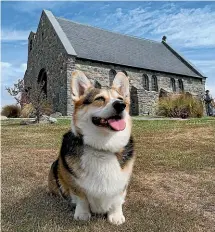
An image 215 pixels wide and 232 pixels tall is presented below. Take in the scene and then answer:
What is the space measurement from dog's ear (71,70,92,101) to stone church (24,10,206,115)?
19.4m

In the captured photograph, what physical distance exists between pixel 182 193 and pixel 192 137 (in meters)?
6.22

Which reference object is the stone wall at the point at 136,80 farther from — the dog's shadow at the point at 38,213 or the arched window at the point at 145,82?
the dog's shadow at the point at 38,213

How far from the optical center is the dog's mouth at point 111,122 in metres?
2.96

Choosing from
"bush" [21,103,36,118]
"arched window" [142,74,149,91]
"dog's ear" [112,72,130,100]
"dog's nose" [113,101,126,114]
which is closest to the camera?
"dog's nose" [113,101,126,114]

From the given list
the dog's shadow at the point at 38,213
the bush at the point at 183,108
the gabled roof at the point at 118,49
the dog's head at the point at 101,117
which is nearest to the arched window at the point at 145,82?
the gabled roof at the point at 118,49

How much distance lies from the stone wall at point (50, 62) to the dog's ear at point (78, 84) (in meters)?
19.7

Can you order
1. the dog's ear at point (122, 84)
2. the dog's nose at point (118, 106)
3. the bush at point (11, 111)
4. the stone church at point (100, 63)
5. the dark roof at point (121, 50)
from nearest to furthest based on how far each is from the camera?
the dog's nose at point (118, 106), the dog's ear at point (122, 84), the bush at point (11, 111), the stone church at point (100, 63), the dark roof at point (121, 50)

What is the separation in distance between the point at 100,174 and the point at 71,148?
1.56 ft

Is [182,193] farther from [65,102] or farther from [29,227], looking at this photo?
[65,102]

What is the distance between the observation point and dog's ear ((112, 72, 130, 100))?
3461 millimetres

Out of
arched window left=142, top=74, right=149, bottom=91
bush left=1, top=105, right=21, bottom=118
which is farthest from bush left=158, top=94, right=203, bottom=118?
bush left=1, top=105, right=21, bottom=118

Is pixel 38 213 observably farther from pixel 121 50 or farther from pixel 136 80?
pixel 121 50

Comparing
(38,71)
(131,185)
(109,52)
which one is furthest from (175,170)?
(38,71)

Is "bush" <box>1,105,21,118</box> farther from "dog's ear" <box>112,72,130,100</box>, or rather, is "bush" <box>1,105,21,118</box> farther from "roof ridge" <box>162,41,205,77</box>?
"dog's ear" <box>112,72,130,100</box>
